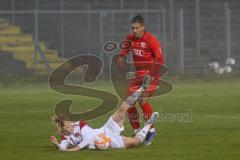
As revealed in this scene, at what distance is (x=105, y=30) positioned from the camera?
137ft

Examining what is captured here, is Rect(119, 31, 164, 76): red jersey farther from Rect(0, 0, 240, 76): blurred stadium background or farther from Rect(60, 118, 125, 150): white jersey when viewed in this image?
Rect(0, 0, 240, 76): blurred stadium background

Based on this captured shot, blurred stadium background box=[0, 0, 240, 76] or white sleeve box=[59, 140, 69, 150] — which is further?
blurred stadium background box=[0, 0, 240, 76]

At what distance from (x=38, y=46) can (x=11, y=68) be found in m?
1.59

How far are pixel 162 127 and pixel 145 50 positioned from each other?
10.8ft

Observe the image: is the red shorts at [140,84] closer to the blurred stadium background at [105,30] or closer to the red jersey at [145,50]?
the red jersey at [145,50]

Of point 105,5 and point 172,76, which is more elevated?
point 105,5

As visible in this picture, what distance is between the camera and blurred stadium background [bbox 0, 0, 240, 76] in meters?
39.7

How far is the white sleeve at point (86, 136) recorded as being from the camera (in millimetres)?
14633

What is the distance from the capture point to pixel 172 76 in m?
40.2

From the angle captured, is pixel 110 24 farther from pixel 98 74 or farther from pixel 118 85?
pixel 118 85

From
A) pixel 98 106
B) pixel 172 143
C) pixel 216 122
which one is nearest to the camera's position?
pixel 172 143

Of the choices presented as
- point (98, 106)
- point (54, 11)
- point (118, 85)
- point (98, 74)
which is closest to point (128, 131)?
point (98, 106)
